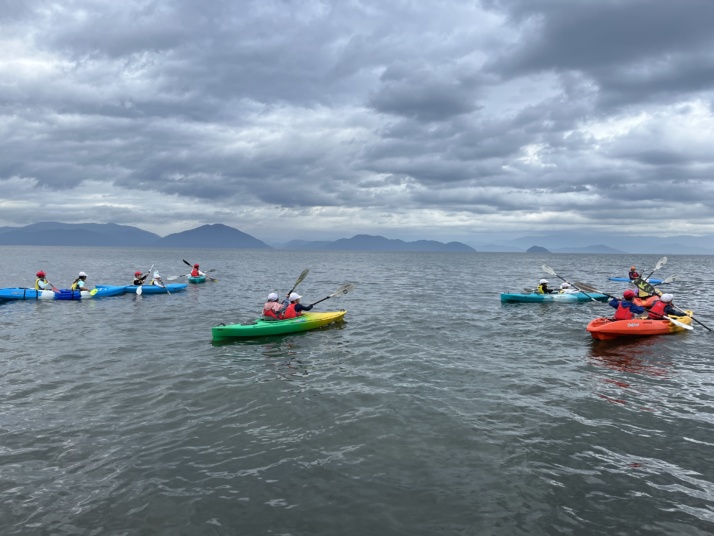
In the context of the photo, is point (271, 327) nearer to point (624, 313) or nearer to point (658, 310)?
point (624, 313)

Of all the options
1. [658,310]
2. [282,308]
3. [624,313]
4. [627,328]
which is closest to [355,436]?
[282,308]

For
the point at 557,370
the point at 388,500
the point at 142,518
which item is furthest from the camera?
the point at 557,370

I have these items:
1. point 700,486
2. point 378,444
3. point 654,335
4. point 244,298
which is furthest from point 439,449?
point 244,298

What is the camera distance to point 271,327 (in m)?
19.3

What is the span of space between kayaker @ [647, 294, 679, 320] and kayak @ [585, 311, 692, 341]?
1.34 ft

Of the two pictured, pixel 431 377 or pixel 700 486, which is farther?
pixel 431 377

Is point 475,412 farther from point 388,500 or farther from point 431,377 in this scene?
point 388,500

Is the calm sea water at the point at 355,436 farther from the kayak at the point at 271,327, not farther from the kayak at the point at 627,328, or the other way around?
the kayak at the point at 271,327

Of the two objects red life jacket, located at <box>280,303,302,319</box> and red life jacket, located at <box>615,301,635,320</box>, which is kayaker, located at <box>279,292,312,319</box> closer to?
red life jacket, located at <box>280,303,302,319</box>

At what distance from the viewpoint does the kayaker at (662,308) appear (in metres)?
19.9

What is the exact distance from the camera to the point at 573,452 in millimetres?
8898

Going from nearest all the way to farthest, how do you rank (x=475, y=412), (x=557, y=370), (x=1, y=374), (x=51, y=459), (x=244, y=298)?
(x=51, y=459) → (x=475, y=412) → (x=1, y=374) → (x=557, y=370) → (x=244, y=298)

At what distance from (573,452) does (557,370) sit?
617cm

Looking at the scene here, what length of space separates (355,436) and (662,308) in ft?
59.0
